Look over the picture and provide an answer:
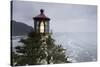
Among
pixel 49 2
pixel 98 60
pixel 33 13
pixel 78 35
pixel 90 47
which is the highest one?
pixel 49 2

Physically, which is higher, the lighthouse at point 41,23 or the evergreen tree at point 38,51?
the lighthouse at point 41,23

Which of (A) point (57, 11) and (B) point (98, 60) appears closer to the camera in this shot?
(A) point (57, 11)

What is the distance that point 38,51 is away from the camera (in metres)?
2.50

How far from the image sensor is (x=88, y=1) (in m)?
2.74

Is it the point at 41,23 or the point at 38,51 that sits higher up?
the point at 41,23

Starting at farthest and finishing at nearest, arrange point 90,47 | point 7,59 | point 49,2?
point 90,47
point 49,2
point 7,59

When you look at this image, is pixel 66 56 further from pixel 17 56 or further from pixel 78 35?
pixel 17 56

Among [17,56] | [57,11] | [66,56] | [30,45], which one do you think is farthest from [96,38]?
[17,56]

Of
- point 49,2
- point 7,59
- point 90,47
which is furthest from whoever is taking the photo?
point 90,47

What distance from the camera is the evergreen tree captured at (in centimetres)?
244

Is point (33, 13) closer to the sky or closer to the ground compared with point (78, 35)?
closer to the sky

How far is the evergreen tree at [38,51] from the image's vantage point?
244cm

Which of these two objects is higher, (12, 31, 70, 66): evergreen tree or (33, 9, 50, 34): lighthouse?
(33, 9, 50, 34): lighthouse

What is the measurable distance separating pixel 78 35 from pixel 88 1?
506 millimetres
